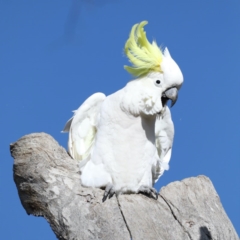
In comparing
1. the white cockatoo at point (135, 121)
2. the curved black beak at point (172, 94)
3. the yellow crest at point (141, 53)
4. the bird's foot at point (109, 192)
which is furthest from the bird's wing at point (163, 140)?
the bird's foot at point (109, 192)

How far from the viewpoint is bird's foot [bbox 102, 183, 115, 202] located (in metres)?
3.96

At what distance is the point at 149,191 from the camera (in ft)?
14.0

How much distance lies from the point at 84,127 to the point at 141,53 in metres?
0.93

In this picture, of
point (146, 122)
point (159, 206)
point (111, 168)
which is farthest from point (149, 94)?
point (159, 206)

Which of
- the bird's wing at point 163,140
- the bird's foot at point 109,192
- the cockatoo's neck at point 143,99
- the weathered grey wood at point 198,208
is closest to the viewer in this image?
the weathered grey wood at point 198,208

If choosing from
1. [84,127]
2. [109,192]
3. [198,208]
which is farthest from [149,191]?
[84,127]

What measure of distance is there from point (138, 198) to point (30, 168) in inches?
36.5

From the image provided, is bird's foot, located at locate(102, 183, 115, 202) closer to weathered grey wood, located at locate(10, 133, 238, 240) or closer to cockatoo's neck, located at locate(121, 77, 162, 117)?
weathered grey wood, located at locate(10, 133, 238, 240)

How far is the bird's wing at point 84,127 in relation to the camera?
15.5 feet

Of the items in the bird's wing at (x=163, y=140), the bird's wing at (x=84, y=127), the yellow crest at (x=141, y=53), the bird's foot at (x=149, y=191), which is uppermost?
the yellow crest at (x=141, y=53)

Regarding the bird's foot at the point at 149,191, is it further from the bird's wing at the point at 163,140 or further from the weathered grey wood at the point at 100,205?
the bird's wing at the point at 163,140

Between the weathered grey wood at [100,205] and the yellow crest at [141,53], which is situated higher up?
the yellow crest at [141,53]

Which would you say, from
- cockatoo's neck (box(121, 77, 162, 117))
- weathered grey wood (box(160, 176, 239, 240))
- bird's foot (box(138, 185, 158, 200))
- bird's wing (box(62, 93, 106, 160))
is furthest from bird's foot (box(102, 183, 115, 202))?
cockatoo's neck (box(121, 77, 162, 117))

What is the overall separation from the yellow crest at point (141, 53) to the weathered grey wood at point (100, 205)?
1.05 m
